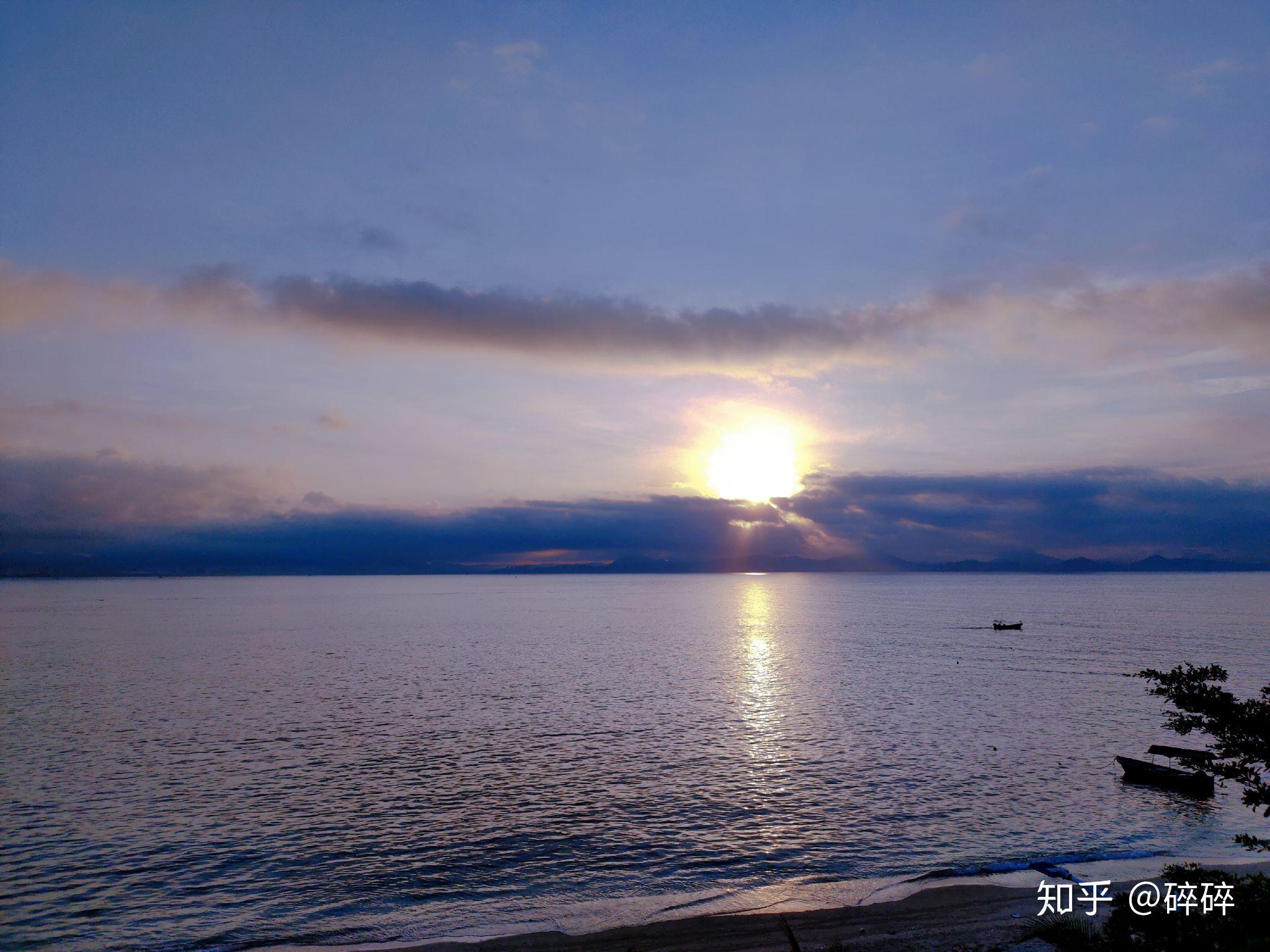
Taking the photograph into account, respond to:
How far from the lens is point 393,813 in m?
40.4

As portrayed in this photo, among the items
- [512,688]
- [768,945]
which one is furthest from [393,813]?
[512,688]

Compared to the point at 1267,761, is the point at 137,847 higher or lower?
lower

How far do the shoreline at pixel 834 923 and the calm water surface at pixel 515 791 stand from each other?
130 centimetres

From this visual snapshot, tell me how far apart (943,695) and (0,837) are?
78389 mm

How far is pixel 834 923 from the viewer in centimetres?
2669

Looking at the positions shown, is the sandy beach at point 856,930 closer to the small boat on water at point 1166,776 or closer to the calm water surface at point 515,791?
the calm water surface at point 515,791

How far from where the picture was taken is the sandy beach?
2484 cm

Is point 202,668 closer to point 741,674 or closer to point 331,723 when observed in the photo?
point 331,723

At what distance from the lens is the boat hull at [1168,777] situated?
144 ft

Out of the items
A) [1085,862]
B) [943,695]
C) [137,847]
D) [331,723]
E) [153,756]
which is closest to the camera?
[1085,862]
